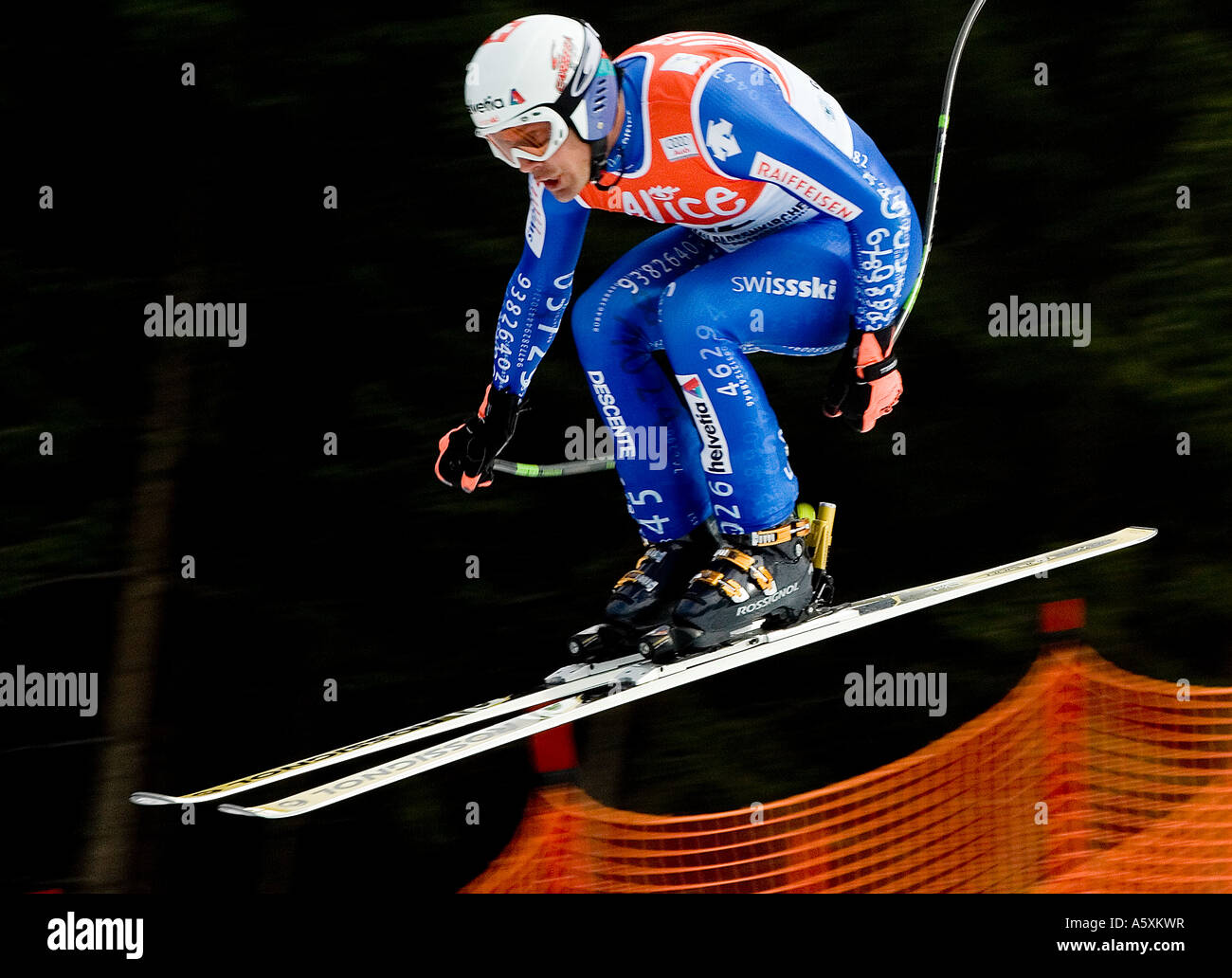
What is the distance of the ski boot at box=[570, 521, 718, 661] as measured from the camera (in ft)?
12.3

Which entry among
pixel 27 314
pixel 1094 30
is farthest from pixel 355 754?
pixel 1094 30

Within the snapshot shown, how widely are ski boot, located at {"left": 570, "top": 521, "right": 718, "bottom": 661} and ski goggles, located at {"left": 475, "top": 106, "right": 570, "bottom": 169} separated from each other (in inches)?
41.2

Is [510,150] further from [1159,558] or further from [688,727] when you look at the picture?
[1159,558]

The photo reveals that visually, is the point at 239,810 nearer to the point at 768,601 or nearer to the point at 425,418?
the point at 768,601

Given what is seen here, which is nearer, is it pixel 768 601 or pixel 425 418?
pixel 768 601

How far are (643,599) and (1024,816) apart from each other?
1622mm

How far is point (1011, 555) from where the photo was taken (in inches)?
Result: 229

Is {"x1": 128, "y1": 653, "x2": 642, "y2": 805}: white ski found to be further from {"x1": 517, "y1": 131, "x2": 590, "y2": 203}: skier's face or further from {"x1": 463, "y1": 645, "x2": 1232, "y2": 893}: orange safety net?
{"x1": 517, "y1": 131, "x2": 590, "y2": 203}: skier's face

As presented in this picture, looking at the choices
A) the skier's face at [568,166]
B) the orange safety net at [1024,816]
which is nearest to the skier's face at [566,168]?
the skier's face at [568,166]

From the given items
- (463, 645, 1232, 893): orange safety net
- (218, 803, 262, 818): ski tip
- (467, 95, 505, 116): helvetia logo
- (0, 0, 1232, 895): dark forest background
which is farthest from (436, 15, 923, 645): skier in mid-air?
(0, 0, 1232, 895): dark forest background

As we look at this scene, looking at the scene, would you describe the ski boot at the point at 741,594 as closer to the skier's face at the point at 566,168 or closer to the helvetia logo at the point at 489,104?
the skier's face at the point at 566,168

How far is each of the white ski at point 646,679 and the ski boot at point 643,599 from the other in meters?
0.12

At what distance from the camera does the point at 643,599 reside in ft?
12.3

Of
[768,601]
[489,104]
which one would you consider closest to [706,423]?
[768,601]
